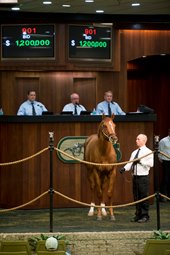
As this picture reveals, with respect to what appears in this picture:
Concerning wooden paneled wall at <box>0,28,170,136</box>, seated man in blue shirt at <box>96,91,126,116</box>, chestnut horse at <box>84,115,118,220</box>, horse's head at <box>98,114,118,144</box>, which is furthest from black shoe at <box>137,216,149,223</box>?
wooden paneled wall at <box>0,28,170,136</box>

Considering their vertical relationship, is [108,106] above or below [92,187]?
above

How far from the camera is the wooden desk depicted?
43.9 feet

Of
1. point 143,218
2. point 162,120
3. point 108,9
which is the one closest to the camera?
point 143,218

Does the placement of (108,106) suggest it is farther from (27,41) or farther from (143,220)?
(143,220)

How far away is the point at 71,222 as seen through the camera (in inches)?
471

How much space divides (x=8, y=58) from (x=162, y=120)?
3.62m

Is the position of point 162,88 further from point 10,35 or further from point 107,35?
point 10,35

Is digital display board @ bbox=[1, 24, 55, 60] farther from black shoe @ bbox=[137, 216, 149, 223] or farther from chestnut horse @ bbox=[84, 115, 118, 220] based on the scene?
black shoe @ bbox=[137, 216, 149, 223]

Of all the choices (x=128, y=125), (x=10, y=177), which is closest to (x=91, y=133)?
(x=128, y=125)

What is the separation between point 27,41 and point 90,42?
1.20m

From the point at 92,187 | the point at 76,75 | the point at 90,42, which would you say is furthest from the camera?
the point at 76,75

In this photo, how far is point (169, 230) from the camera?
11125mm

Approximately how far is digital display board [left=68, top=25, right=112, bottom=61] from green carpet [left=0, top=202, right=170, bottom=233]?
392 cm

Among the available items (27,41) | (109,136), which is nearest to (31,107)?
(27,41)
